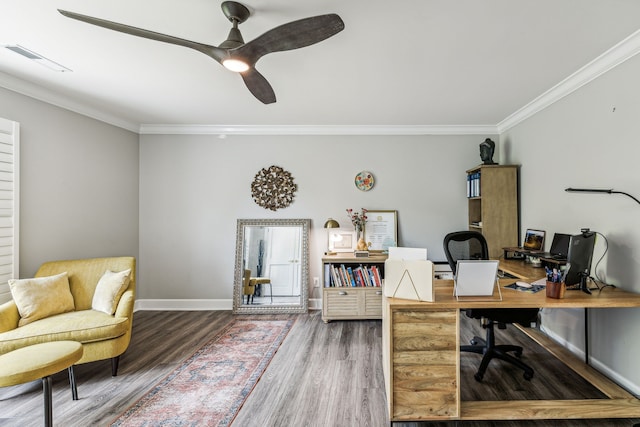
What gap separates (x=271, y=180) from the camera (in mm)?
4043

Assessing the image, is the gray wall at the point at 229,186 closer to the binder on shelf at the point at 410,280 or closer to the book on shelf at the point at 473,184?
the book on shelf at the point at 473,184

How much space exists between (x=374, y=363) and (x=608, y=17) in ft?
9.43

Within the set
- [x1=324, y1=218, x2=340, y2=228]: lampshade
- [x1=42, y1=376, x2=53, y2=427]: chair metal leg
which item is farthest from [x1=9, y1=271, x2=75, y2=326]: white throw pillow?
[x1=324, y1=218, x2=340, y2=228]: lampshade

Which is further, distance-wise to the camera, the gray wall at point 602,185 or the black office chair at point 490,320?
the black office chair at point 490,320

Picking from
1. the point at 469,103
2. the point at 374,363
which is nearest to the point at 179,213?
the point at 374,363

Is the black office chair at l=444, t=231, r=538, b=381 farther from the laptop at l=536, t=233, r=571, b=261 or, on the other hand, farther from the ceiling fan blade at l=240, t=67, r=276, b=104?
the ceiling fan blade at l=240, t=67, r=276, b=104

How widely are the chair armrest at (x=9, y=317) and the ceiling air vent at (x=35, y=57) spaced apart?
1881 millimetres

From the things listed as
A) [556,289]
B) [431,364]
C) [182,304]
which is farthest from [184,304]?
[556,289]

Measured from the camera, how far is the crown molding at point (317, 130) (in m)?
3.95

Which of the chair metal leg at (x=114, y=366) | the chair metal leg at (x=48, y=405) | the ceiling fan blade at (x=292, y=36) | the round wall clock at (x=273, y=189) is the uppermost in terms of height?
the ceiling fan blade at (x=292, y=36)

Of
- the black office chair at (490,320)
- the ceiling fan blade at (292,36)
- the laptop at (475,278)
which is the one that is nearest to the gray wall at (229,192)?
the black office chair at (490,320)

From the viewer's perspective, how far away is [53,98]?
2.92 metres

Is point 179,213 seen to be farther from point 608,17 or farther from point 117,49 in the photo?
point 608,17

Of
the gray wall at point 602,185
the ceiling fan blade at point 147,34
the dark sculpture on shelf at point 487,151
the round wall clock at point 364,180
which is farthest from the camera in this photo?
the round wall clock at point 364,180
